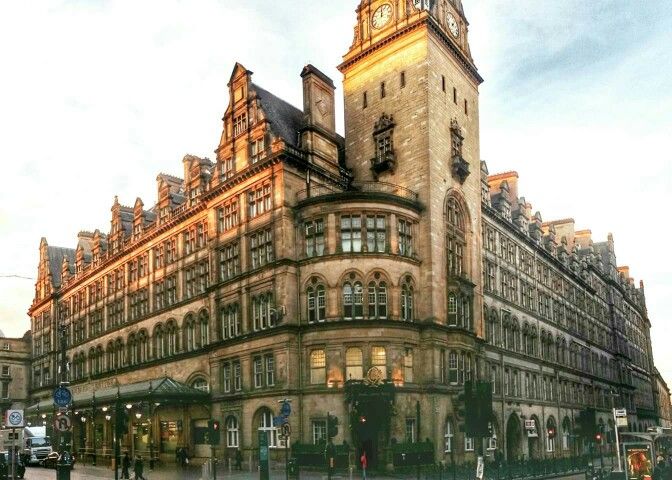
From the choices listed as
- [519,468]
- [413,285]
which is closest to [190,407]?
[413,285]

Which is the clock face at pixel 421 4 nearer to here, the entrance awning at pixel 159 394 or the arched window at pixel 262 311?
the arched window at pixel 262 311

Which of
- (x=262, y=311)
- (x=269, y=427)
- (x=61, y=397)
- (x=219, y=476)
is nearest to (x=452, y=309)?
Answer: (x=262, y=311)

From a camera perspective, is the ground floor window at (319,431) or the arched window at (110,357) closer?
the ground floor window at (319,431)

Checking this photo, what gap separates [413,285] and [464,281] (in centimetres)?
583

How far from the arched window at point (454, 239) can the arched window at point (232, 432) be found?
60.4 feet

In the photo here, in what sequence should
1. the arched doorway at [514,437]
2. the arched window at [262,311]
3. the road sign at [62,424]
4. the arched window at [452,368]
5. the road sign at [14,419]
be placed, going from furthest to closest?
the arched doorway at [514,437] → the arched window at [262,311] → the arched window at [452,368] → the road sign at [14,419] → the road sign at [62,424]

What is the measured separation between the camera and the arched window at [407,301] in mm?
49406

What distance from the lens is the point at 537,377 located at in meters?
73.4

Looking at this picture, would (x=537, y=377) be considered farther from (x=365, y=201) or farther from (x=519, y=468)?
(x=365, y=201)

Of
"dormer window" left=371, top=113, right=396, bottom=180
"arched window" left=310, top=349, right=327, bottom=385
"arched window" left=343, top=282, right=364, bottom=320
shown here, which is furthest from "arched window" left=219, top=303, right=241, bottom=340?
"dormer window" left=371, top=113, right=396, bottom=180

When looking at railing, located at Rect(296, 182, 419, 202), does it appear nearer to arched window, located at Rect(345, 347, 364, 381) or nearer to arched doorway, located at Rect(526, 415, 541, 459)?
arched window, located at Rect(345, 347, 364, 381)

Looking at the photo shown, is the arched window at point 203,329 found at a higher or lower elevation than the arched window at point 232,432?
higher

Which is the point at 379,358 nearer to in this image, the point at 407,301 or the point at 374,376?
the point at 374,376

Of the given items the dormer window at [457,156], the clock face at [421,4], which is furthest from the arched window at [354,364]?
the clock face at [421,4]
